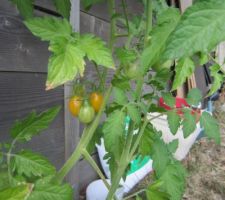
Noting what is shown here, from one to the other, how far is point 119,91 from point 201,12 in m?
0.45

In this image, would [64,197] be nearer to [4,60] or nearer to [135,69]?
[135,69]

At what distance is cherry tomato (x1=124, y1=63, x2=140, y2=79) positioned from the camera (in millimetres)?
698

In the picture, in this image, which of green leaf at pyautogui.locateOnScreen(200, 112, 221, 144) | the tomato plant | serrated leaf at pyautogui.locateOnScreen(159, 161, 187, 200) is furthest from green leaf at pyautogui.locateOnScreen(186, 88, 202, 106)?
serrated leaf at pyautogui.locateOnScreen(159, 161, 187, 200)

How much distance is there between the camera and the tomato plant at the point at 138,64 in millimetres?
327

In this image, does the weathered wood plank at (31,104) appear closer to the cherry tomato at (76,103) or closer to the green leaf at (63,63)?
the cherry tomato at (76,103)

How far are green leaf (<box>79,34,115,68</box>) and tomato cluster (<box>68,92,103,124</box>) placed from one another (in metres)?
0.19

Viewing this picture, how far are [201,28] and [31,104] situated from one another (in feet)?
3.29

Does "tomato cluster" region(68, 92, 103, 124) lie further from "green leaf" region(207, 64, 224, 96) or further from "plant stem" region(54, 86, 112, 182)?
"green leaf" region(207, 64, 224, 96)

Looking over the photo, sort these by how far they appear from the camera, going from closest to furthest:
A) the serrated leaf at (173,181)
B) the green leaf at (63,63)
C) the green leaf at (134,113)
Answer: the green leaf at (63,63) < the green leaf at (134,113) < the serrated leaf at (173,181)

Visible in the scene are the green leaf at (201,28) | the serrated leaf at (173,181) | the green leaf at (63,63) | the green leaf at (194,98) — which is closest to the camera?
the green leaf at (201,28)

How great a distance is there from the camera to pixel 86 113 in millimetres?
708

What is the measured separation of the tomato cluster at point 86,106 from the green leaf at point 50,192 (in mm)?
181

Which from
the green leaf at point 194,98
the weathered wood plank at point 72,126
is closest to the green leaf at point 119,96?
the green leaf at point 194,98

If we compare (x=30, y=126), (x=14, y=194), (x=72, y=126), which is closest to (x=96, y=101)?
(x=30, y=126)
